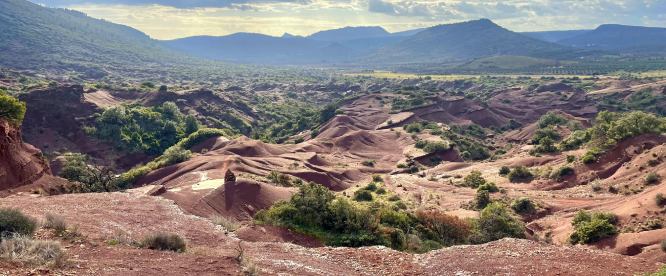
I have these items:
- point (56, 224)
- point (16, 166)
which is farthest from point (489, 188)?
point (56, 224)

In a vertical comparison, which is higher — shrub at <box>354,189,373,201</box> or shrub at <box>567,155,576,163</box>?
shrub at <box>567,155,576,163</box>

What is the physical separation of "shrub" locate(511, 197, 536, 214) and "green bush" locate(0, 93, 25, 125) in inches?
1708

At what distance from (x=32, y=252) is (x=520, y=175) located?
2196 inches

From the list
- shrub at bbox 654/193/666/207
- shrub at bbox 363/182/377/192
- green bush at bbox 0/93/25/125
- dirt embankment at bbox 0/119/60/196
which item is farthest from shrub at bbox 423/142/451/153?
green bush at bbox 0/93/25/125

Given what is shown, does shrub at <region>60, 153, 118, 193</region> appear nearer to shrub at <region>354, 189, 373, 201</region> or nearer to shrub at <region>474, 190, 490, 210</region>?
shrub at <region>354, 189, 373, 201</region>

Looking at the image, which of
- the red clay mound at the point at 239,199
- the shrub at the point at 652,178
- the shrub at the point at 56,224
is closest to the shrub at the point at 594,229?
the shrub at the point at 652,178

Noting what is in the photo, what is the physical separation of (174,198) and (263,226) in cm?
914

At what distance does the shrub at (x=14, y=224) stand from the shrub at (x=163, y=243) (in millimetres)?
3906

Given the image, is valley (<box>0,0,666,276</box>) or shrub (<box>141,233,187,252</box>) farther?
valley (<box>0,0,666,276</box>)

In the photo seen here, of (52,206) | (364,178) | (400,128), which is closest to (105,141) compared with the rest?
(364,178)

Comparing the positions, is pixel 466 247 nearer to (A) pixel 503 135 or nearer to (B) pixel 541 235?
(B) pixel 541 235

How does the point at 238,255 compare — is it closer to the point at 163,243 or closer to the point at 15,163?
the point at 163,243

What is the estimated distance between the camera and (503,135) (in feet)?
390

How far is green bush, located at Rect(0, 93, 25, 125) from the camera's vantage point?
40241mm
